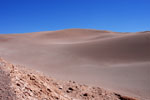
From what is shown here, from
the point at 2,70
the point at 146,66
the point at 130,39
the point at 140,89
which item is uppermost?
the point at 130,39

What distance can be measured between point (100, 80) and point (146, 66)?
11.1 feet

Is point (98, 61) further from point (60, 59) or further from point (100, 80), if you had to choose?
point (100, 80)

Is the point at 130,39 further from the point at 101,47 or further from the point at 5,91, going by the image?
the point at 5,91

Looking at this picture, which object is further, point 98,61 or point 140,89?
point 98,61

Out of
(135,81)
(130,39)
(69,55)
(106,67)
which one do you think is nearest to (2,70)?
(135,81)

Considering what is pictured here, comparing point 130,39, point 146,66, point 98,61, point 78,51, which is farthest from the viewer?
point 130,39

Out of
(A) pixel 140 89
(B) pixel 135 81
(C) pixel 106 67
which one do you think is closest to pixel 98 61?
(C) pixel 106 67

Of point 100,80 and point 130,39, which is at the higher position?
point 130,39

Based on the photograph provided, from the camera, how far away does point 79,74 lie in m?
8.75

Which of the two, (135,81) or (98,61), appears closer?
(135,81)

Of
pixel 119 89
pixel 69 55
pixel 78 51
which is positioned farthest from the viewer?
pixel 78 51

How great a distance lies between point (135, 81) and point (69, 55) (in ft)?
20.3

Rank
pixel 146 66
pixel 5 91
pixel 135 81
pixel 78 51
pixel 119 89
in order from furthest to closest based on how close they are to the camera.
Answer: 1. pixel 78 51
2. pixel 146 66
3. pixel 135 81
4. pixel 119 89
5. pixel 5 91

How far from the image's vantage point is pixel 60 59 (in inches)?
477
